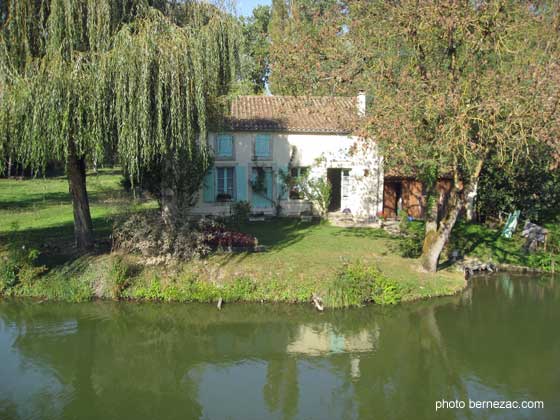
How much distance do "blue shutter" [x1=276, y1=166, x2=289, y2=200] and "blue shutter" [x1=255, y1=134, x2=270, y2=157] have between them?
87 centimetres

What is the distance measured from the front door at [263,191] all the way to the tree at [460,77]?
7.84m

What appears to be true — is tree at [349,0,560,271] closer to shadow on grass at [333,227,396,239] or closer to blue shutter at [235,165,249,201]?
shadow on grass at [333,227,396,239]

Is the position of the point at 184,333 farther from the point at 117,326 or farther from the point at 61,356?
the point at 61,356

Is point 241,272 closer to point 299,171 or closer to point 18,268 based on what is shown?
point 18,268

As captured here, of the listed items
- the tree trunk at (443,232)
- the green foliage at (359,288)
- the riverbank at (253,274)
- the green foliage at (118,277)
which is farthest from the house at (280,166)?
the green foliage at (359,288)

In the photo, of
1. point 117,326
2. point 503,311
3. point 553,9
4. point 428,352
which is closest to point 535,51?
point 553,9

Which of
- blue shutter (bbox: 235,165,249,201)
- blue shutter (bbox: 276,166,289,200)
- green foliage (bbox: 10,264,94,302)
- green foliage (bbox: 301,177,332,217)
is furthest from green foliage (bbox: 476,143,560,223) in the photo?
green foliage (bbox: 10,264,94,302)

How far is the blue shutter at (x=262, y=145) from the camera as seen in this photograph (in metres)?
19.7

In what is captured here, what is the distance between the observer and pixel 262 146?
19781 mm

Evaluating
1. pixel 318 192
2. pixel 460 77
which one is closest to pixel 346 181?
pixel 318 192

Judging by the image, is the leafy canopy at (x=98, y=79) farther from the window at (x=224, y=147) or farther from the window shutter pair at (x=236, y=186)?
the window shutter pair at (x=236, y=186)

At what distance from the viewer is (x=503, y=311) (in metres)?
12.3

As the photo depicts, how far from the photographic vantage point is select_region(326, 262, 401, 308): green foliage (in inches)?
468

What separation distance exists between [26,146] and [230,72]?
5086 millimetres
